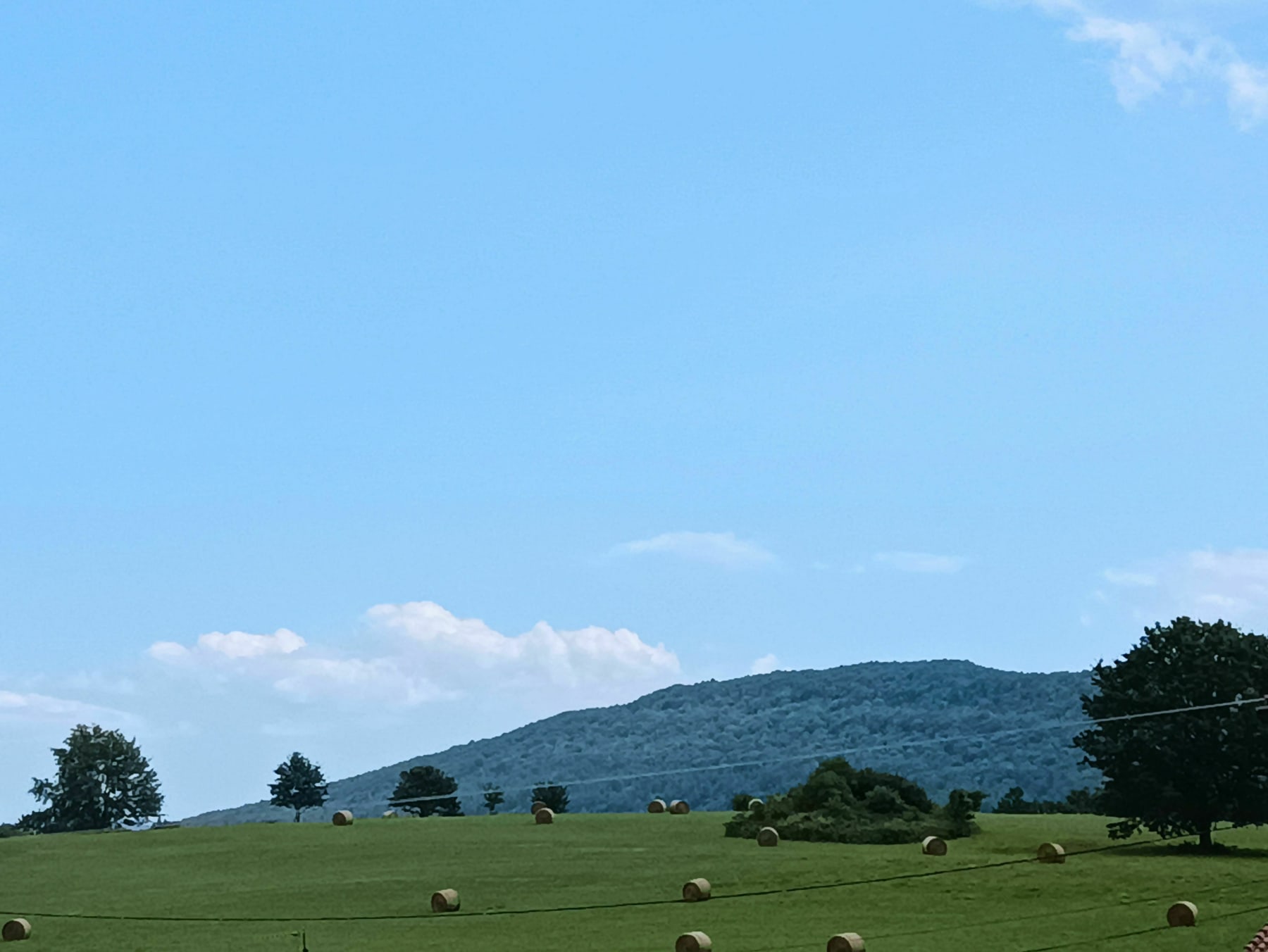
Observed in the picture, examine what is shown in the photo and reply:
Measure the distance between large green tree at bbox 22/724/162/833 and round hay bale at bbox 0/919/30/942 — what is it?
8622 centimetres

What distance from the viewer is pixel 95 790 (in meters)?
134

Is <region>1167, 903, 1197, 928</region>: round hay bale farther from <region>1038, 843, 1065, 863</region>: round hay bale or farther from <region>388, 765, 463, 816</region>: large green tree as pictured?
<region>388, 765, 463, 816</region>: large green tree

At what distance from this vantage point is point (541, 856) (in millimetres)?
65500

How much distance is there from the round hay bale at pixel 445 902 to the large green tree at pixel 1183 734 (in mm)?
24731

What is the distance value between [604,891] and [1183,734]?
22772 millimetres

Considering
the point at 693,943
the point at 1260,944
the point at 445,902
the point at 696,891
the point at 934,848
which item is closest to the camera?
the point at 1260,944

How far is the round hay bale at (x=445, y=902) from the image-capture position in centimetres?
5116

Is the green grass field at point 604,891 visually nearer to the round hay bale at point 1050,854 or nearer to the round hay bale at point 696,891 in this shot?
the round hay bale at point 696,891

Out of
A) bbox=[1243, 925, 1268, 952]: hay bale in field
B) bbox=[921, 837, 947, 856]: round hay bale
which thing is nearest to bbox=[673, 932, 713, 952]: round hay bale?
bbox=[1243, 925, 1268, 952]: hay bale in field

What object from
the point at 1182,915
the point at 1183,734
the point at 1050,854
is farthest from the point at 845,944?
the point at 1183,734

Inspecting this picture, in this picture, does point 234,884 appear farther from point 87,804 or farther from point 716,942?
point 87,804

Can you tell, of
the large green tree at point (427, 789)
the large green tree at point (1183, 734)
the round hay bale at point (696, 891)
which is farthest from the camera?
the large green tree at point (427, 789)

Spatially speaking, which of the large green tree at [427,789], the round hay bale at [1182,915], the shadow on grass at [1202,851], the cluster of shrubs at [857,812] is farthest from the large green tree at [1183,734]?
the large green tree at [427,789]

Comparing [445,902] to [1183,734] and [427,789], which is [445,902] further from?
[427,789]
